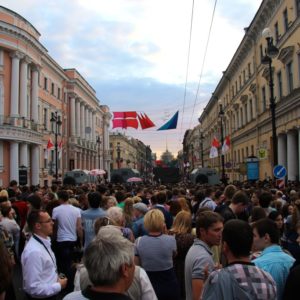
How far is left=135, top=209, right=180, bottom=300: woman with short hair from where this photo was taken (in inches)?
199

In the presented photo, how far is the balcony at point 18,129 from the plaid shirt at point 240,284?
34.9m

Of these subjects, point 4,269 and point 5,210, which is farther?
point 5,210

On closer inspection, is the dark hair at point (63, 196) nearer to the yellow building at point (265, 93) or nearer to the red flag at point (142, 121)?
the yellow building at point (265, 93)

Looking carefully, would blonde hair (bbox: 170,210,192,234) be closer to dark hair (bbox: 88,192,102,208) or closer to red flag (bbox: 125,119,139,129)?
dark hair (bbox: 88,192,102,208)

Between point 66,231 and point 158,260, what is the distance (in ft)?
11.1

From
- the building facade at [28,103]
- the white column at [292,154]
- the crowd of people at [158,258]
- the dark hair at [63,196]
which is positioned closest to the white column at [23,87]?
the building facade at [28,103]

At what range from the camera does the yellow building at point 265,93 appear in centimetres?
2456

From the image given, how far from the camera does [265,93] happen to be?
33094 millimetres

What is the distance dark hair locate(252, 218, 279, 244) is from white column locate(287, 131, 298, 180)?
23302mm

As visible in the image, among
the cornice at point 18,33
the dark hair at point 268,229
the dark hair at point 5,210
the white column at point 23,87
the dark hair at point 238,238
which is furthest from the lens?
the white column at point 23,87

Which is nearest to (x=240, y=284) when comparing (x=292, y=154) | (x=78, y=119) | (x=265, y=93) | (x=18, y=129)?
(x=292, y=154)

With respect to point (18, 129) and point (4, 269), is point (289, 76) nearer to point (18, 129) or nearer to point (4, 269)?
point (18, 129)

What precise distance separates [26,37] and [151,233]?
3687 centimetres

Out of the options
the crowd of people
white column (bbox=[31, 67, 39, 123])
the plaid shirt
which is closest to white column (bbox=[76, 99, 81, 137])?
white column (bbox=[31, 67, 39, 123])
